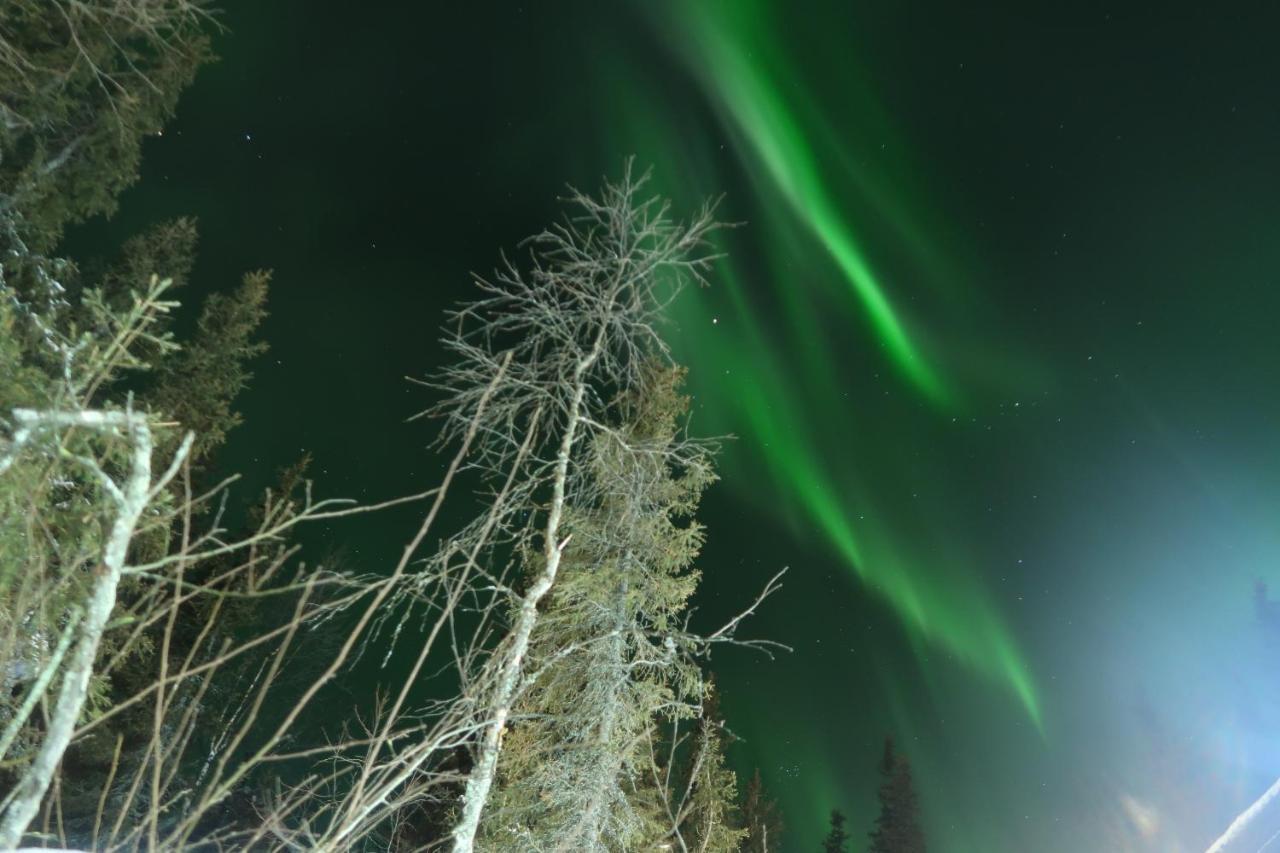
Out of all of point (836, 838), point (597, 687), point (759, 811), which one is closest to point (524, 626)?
point (597, 687)

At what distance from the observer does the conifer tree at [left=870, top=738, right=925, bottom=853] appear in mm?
39375

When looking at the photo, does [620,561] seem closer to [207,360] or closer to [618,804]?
[618,804]

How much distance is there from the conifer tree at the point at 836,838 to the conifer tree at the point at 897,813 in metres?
1.64

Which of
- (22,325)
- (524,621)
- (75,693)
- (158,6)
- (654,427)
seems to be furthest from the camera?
(654,427)

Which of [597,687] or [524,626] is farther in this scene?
[597,687]

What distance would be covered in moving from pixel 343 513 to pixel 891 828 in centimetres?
4496

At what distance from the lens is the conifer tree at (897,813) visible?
129 ft

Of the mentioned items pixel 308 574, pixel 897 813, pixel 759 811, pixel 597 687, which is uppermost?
pixel 308 574

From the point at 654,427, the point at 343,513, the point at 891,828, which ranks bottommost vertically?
the point at 891,828

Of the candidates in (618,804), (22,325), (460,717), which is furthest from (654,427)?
(460,717)

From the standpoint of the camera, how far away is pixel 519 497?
23.0ft

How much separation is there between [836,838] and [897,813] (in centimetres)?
335

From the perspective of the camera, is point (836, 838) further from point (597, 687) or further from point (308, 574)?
point (308, 574)

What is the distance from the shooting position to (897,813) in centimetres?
4031
